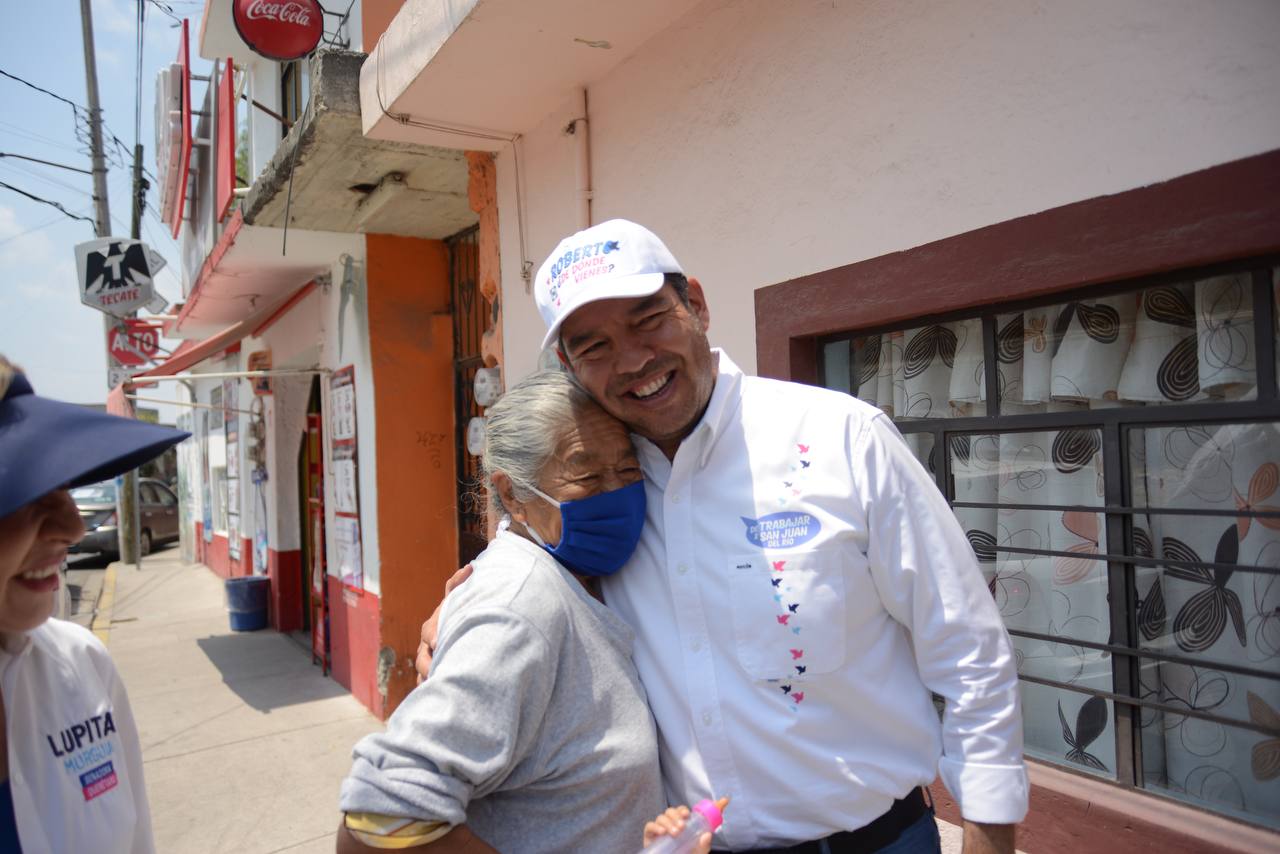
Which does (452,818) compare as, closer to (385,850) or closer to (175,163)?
(385,850)

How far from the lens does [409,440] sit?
6.27 metres

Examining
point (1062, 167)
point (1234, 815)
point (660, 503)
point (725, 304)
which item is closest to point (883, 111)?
point (1062, 167)

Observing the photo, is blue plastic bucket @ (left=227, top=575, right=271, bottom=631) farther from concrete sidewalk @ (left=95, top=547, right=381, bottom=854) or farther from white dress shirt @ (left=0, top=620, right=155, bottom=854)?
white dress shirt @ (left=0, top=620, right=155, bottom=854)

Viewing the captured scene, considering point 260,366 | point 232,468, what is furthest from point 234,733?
point 232,468

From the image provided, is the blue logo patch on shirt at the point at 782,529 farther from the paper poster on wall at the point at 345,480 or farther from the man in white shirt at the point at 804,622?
the paper poster on wall at the point at 345,480

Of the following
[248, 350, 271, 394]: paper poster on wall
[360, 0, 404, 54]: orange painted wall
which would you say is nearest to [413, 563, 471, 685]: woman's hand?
[360, 0, 404, 54]: orange painted wall

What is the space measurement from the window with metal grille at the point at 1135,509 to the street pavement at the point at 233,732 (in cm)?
70

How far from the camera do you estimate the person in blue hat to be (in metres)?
1.18

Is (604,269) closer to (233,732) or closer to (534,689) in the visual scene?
(534,689)

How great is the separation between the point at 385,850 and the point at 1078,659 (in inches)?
77.1

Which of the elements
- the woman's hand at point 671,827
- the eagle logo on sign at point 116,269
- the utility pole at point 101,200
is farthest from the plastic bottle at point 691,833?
the utility pole at point 101,200

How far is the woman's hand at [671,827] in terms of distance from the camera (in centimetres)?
127

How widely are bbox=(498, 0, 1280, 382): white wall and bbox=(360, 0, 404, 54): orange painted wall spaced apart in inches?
70.2

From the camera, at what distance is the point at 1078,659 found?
235 centimetres
